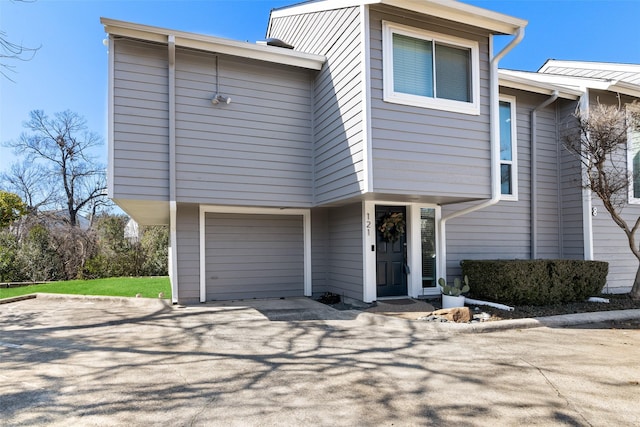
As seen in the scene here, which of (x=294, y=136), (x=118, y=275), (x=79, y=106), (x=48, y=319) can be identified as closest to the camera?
(x=48, y=319)

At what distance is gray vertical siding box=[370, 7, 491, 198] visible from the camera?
19.0 ft

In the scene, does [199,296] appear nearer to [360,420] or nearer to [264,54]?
[264,54]

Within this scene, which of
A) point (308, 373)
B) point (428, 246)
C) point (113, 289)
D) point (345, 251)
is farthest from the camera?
point (113, 289)

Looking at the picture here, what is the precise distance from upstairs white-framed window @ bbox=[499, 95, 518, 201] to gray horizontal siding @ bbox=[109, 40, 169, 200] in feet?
22.4

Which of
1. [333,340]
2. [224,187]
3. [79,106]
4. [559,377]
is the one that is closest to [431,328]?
[333,340]

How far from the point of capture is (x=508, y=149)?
825 cm

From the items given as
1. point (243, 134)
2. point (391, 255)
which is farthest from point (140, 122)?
point (391, 255)

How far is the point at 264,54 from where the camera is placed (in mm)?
6758

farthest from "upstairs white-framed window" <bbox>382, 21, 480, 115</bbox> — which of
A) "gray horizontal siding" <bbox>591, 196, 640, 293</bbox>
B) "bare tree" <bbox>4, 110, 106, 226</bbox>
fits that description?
"bare tree" <bbox>4, 110, 106, 226</bbox>

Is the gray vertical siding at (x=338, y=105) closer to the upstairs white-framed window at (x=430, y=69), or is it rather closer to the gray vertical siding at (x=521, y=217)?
the upstairs white-framed window at (x=430, y=69)

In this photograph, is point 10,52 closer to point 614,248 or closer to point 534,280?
point 534,280

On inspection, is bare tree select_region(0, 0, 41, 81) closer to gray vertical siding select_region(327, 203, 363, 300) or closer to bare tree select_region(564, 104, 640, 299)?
gray vertical siding select_region(327, 203, 363, 300)

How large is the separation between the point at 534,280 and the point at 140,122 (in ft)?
24.2

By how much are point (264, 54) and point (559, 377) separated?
6.36 metres
